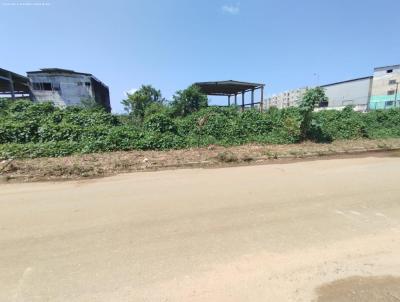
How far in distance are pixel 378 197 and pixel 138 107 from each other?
61.9 feet

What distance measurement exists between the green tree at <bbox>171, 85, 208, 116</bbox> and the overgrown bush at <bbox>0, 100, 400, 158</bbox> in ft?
12.9

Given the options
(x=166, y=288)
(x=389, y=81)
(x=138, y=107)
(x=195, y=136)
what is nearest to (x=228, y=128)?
(x=195, y=136)

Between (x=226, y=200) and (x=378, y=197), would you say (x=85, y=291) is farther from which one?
(x=378, y=197)

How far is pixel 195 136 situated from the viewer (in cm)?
1056

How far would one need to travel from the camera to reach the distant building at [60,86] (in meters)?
22.4

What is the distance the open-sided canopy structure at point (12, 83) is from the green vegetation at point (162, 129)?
1024cm

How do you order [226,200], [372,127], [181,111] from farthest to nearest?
[181,111]
[372,127]
[226,200]

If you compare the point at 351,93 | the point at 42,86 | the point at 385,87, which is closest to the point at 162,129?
the point at 42,86

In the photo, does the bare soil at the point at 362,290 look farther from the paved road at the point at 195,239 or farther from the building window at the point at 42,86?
the building window at the point at 42,86

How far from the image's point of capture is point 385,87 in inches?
1503

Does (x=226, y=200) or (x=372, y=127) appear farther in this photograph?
(x=372, y=127)

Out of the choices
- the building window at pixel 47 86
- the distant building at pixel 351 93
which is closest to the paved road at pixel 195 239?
the building window at pixel 47 86

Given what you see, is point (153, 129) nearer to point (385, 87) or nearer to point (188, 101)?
point (188, 101)

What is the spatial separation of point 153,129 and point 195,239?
787 centimetres
